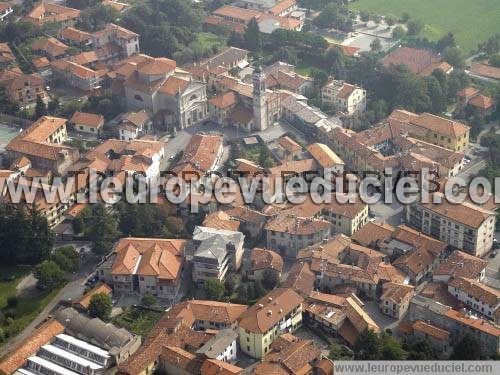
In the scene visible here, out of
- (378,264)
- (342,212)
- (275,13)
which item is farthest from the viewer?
(275,13)

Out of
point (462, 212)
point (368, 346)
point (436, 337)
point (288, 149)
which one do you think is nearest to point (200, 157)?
point (288, 149)

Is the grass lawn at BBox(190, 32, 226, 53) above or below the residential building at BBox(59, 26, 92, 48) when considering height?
below

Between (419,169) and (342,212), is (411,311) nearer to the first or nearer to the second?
(342,212)

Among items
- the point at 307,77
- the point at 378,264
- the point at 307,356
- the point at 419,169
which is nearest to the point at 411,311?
the point at 378,264

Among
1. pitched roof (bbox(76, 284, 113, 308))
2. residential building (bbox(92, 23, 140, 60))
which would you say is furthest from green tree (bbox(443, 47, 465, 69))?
pitched roof (bbox(76, 284, 113, 308))

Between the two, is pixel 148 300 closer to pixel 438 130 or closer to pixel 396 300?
pixel 396 300

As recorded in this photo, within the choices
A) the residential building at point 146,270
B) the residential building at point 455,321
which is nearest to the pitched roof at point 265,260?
the residential building at point 146,270

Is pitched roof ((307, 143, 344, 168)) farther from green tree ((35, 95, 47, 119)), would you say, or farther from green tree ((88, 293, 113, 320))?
green tree ((35, 95, 47, 119))
